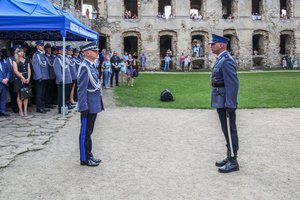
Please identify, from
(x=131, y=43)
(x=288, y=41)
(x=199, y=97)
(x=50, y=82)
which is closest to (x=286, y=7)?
(x=288, y=41)

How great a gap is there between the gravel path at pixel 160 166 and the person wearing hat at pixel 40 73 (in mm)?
1824

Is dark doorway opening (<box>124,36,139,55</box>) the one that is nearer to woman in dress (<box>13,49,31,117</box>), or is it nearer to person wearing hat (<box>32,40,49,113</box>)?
person wearing hat (<box>32,40,49,113</box>)

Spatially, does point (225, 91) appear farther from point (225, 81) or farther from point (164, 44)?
point (164, 44)

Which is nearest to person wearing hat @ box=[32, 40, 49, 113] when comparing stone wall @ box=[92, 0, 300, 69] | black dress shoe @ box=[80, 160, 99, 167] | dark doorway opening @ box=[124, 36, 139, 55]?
black dress shoe @ box=[80, 160, 99, 167]

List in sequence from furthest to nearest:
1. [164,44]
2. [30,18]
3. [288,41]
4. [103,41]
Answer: [164,44] → [288,41] → [103,41] → [30,18]

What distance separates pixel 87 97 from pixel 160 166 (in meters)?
1.55

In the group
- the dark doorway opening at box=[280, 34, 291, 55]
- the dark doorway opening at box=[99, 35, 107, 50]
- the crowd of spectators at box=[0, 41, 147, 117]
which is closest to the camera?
the crowd of spectators at box=[0, 41, 147, 117]

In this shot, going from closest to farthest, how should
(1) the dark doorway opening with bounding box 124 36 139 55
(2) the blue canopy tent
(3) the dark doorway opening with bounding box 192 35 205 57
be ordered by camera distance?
1. (2) the blue canopy tent
2. (3) the dark doorway opening with bounding box 192 35 205 57
3. (1) the dark doorway opening with bounding box 124 36 139 55

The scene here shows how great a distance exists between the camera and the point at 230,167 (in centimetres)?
557

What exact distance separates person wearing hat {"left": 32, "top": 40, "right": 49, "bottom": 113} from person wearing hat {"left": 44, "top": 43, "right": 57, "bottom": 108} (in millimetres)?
199

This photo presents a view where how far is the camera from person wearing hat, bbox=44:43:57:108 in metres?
11.2

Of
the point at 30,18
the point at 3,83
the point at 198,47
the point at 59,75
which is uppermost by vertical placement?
the point at 198,47

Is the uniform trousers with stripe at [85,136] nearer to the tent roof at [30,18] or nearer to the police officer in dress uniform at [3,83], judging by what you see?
the tent roof at [30,18]

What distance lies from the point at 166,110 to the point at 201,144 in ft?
15.3
